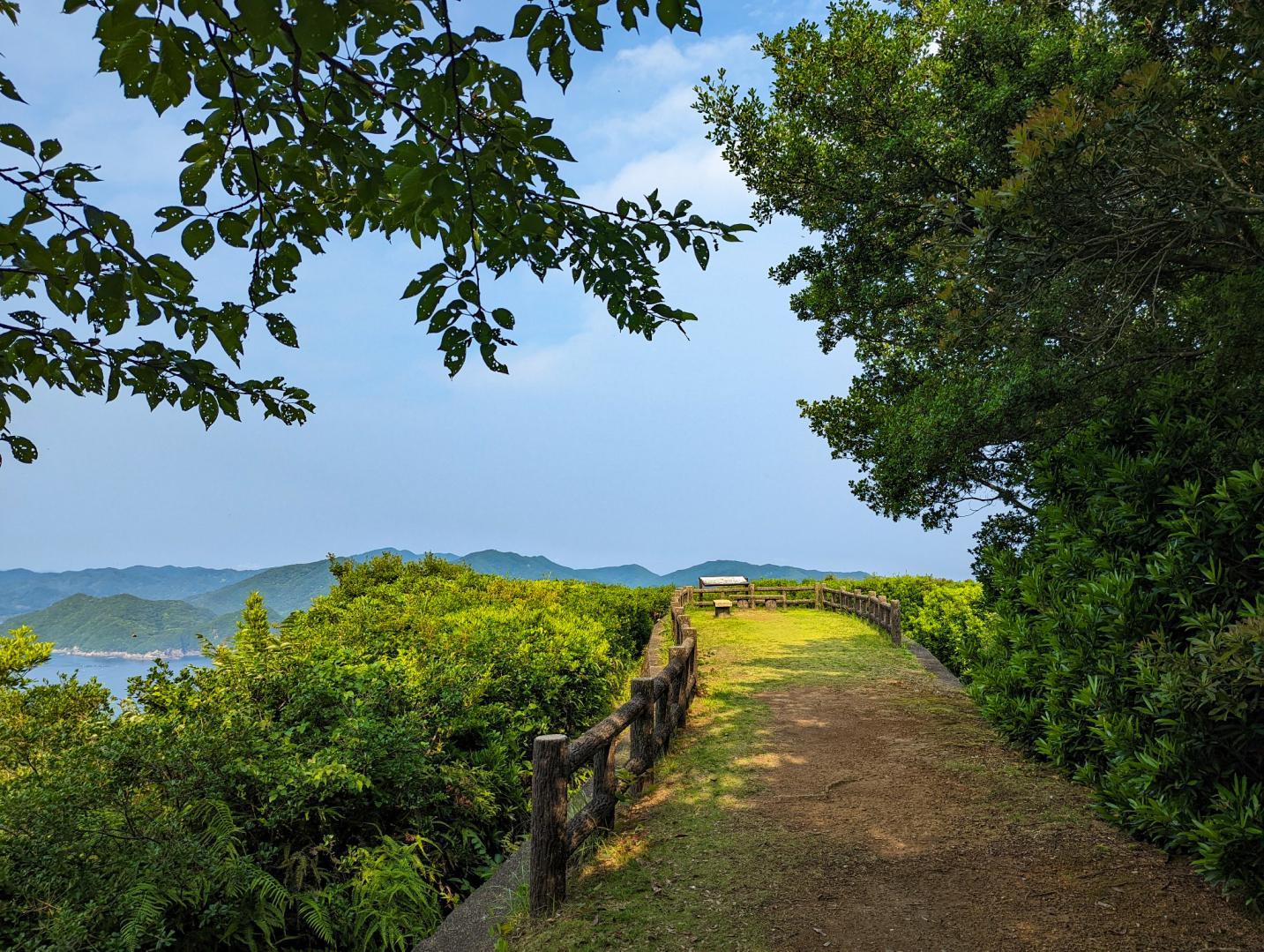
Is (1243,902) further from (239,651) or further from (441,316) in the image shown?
(239,651)

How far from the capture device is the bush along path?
13.8 feet

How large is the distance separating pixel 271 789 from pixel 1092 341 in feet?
26.1

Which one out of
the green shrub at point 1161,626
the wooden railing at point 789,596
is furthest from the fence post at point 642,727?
the wooden railing at point 789,596

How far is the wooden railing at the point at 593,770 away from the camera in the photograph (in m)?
4.54


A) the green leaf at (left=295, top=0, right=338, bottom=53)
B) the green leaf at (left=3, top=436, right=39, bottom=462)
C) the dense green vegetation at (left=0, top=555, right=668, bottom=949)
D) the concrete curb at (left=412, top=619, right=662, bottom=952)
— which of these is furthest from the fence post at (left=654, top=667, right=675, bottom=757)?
the green leaf at (left=295, top=0, right=338, bottom=53)

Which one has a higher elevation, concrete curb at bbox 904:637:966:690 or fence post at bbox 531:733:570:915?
fence post at bbox 531:733:570:915

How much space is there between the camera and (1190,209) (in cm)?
547

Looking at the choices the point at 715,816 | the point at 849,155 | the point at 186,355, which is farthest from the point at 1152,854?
the point at 849,155

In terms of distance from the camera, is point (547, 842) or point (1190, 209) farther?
point (1190, 209)

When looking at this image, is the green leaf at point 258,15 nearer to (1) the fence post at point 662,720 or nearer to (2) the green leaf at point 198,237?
(2) the green leaf at point 198,237

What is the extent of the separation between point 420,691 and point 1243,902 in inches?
246

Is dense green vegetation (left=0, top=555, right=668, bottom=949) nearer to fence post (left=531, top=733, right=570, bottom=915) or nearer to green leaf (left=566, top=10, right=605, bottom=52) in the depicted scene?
fence post (left=531, top=733, right=570, bottom=915)

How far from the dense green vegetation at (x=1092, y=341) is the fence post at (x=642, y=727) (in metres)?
3.73

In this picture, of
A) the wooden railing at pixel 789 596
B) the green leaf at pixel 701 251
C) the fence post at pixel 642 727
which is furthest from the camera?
the wooden railing at pixel 789 596
